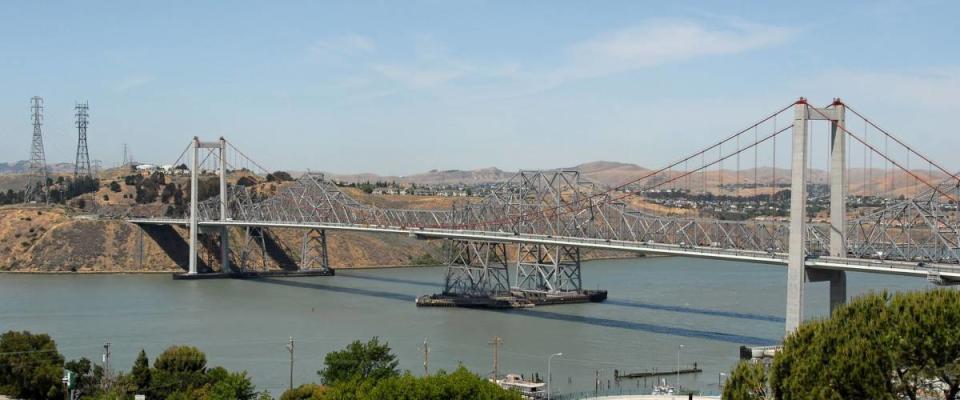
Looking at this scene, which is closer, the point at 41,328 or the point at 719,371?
the point at 719,371

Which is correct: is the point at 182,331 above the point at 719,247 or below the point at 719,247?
below

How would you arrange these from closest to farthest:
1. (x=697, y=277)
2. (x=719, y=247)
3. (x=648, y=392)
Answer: (x=648, y=392) < (x=719, y=247) < (x=697, y=277)

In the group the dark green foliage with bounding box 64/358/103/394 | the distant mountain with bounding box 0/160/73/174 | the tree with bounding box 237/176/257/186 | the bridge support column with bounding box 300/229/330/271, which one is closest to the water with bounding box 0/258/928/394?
the dark green foliage with bounding box 64/358/103/394

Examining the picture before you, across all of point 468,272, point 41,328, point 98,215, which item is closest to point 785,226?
point 468,272

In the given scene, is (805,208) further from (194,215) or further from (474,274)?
(194,215)

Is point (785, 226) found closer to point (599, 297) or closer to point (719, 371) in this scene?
point (719, 371)

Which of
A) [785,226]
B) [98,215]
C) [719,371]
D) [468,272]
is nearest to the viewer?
[719,371]

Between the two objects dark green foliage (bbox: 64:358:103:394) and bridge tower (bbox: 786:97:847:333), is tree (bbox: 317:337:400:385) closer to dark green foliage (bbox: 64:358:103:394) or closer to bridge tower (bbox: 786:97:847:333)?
dark green foliage (bbox: 64:358:103:394)
